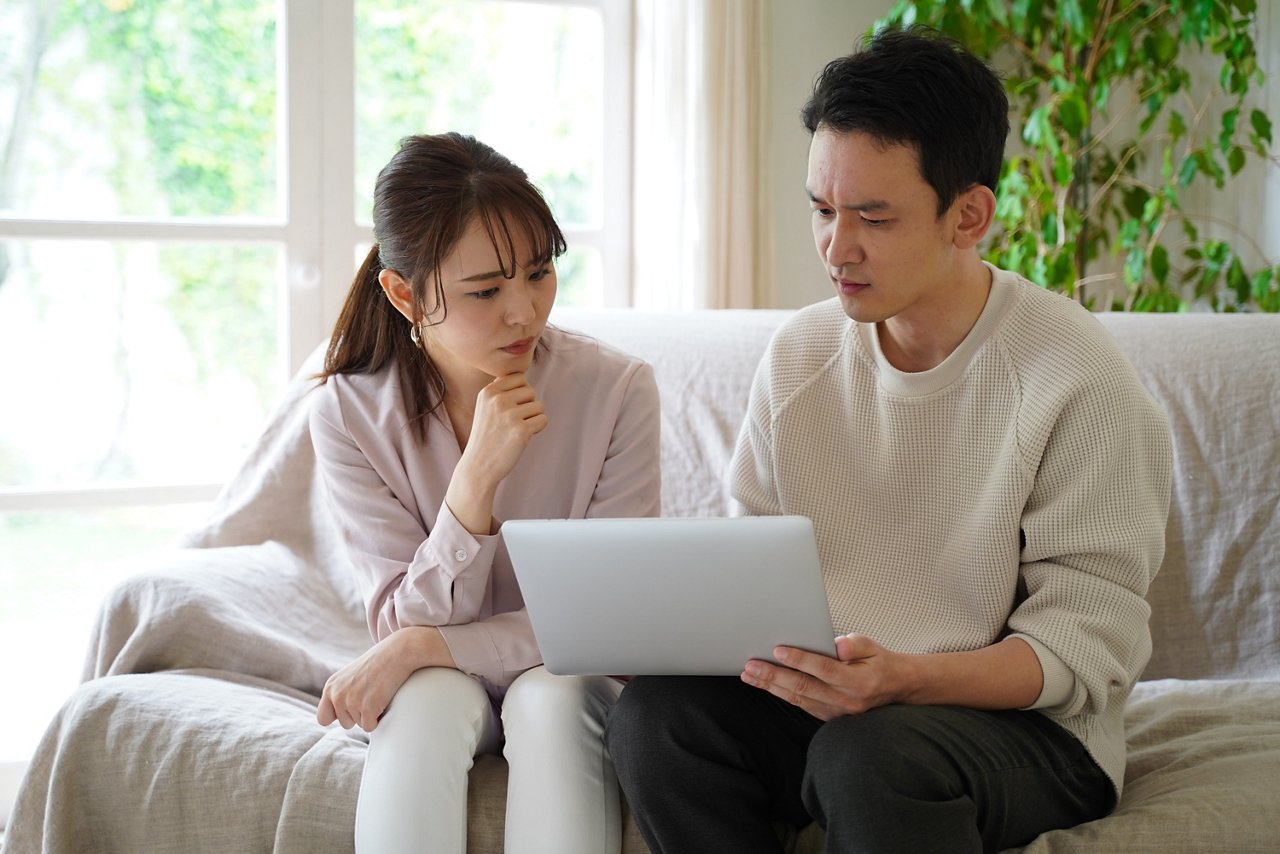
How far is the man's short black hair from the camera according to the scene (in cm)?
122

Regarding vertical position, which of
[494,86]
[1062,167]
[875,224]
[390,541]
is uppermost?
[494,86]

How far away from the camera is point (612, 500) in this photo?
146 centimetres

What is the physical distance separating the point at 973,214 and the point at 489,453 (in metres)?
0.58

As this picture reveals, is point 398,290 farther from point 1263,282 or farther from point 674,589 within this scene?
point 1263,282

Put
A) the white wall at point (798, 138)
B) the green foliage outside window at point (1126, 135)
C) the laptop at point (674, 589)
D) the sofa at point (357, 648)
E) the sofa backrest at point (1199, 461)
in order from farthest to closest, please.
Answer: the white wall at point (798, 138), the green foliage outside window at point (1126, 135), the sofa backrest at point (1199, 461), the sofa at point (357, 648), the laptop at point (674, 589)

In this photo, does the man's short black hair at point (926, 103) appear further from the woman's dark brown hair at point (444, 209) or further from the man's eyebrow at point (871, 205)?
the woman's dark brown hair at point (444, 209)

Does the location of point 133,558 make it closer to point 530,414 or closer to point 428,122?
point 428,122

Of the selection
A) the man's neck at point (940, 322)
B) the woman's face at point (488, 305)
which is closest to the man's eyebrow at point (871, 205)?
the man's neck at point (940, 322)

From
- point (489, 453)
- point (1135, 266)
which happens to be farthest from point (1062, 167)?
point (489, 453)

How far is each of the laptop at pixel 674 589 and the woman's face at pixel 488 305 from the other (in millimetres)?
361

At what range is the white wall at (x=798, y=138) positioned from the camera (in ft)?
8.81

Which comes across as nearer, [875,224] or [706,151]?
[875,224]

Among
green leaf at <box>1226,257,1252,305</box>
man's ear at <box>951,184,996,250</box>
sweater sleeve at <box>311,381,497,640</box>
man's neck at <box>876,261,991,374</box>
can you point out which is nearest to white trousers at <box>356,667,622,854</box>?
sweater sleeve at <box>311,381,497,640</box>

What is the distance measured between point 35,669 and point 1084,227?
2.44 metres
